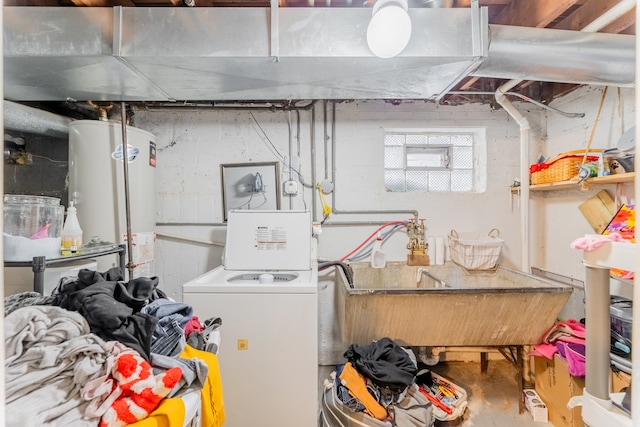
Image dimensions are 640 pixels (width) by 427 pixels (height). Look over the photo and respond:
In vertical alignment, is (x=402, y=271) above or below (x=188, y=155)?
below

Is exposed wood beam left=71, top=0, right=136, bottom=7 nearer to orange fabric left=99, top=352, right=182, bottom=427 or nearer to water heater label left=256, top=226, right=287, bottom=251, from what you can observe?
water heater label left=256, top=226, right=287, bottom=251

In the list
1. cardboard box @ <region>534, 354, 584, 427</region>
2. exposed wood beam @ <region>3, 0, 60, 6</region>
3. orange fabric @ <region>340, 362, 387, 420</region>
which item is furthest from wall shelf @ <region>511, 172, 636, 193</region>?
exposed wood beam @ <region>3, 0, 60, 6</region>

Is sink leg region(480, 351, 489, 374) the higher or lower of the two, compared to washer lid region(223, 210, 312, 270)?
lower

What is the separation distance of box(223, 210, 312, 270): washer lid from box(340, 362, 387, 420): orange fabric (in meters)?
0.71

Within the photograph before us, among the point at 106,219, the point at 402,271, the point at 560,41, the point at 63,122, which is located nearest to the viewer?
the point at 560,41

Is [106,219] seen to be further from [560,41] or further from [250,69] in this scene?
[560,41]

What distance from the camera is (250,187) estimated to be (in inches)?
93.9

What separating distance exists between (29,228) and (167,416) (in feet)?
3.32

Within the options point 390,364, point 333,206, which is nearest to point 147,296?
point 390,364

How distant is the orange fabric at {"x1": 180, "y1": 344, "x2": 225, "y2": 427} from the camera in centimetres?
78

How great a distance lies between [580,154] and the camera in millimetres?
1893

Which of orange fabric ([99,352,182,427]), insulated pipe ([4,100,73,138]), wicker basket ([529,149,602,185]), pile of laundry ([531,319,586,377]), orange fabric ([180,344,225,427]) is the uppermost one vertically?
insulated pipe ([4,100,73,138])

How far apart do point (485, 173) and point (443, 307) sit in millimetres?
1394

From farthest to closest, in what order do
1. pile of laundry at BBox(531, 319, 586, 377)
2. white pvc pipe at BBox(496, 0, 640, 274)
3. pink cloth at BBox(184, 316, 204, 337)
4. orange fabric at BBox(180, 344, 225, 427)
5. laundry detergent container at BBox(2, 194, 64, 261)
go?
white pvc pipe at BBox(496, 0, 640, 274) < pile of laundry at BBox(531, 319, 586, 377) < laundry detergent container at BBox(2, 194, 64, 261) < pink cloth at BBox(184, 316, 204, 337) < orange fabric at BBox(180, 344, 225, 427)
